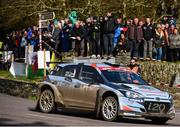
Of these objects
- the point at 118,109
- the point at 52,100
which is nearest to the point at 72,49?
the point at 52,100

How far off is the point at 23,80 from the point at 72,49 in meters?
2.84

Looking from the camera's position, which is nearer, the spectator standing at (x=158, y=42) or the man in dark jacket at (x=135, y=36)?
the man in dark jacket at (x=135, y=36)

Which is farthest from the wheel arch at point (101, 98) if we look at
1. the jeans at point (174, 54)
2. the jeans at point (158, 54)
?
the jeans at point (174, 54)

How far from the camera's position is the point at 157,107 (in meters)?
17.2

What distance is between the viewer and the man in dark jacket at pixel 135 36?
25.6 meters

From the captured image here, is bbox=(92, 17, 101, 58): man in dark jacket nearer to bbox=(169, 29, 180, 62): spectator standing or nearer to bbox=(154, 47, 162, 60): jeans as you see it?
bbox=(154, 47, 162, 60): jeans

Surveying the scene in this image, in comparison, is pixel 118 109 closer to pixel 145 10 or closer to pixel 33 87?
pixel 33 87

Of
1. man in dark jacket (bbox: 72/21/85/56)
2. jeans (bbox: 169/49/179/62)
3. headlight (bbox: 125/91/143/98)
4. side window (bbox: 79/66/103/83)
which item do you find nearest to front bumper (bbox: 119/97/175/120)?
headlight (bbox: 125/91/143/98)

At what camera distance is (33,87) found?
1005 inches

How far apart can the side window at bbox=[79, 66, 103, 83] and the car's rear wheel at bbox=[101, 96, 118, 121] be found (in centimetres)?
80

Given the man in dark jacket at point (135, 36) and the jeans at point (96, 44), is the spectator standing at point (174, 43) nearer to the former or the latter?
the man in dark jacket at point (135, 36)

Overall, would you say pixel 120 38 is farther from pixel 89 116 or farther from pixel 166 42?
pixel 89 116

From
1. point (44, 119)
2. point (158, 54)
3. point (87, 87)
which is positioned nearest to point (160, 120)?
point (87, 87)

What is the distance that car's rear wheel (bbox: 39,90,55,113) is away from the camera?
19.2m
